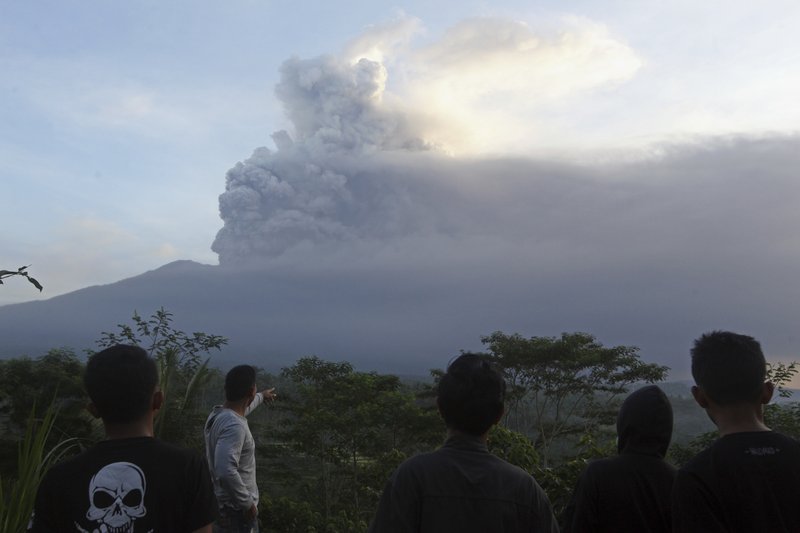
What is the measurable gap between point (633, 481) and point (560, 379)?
2152 cm

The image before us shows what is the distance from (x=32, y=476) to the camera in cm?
362

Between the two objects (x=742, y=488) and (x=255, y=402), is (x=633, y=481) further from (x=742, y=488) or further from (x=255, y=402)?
(x=255, y=402)

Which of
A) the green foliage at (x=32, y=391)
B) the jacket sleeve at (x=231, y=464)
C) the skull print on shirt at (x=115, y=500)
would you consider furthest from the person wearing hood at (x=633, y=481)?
the green foliage at (x=32, y=391)

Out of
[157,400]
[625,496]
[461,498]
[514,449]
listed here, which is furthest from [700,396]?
[514,449]

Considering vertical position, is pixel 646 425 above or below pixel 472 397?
below

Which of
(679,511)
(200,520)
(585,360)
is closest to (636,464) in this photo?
(679,511)

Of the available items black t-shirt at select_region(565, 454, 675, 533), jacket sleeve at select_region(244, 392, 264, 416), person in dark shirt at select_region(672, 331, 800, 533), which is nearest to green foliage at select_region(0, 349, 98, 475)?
jacket sleeve at select_region(244, 392, 264, 416)

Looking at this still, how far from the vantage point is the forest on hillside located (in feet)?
18.8

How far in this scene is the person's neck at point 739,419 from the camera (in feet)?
7.02

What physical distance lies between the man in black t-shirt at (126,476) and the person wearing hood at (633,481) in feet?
4.53

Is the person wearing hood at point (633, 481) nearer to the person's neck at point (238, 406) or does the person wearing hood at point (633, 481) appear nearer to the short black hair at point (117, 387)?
the short black hair at point (117, 387)

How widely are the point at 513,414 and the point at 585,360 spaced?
10.9 feet

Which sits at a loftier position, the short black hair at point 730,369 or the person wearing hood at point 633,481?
the short black hair at point 730,369

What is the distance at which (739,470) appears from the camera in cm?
203
